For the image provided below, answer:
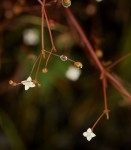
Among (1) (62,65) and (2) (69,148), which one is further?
(2) (69,148)

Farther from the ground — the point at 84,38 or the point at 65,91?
the point at 65,91

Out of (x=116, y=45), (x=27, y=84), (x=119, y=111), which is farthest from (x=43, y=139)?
(x=27, y=84)

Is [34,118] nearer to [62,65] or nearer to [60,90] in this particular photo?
[60,90]

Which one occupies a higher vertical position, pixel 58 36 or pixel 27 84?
pixel 58 36

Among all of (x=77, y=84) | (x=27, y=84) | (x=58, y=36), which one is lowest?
(x=27, y=84)

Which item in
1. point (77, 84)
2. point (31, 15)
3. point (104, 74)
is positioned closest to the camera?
point (104, 74)

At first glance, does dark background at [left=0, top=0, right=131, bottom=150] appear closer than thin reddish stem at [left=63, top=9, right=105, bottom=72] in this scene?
No

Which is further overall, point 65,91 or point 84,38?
point 65,91

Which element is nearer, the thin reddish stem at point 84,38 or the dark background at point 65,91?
the thin reddish stem at point 84,38
